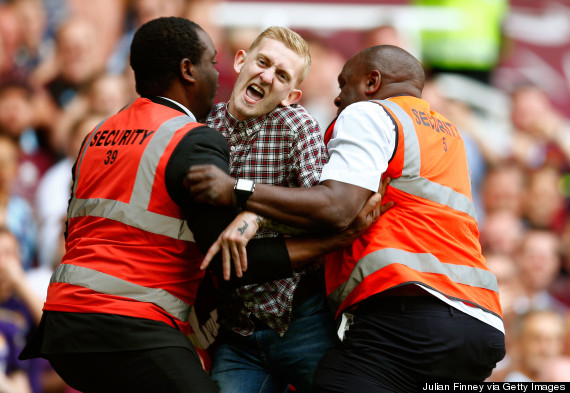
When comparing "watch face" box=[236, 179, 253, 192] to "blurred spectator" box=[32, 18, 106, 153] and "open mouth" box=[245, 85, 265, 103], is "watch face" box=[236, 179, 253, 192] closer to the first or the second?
"open mouth" box=[245, 85, 265, 103]

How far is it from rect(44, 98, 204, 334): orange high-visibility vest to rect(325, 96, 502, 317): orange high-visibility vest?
65 centimetres

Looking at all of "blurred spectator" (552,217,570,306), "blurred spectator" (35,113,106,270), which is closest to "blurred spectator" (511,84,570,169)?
"blurred spectator" (552,217,570,306)

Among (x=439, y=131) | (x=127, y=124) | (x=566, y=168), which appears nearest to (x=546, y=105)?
(x=566, y=168)

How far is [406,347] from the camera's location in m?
2.71

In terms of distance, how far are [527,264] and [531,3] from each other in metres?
3.47

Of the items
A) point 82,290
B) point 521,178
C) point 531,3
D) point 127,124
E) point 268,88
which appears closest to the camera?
point 82,290

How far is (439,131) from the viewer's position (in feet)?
9.69

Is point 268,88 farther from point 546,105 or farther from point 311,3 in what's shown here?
point 546,105

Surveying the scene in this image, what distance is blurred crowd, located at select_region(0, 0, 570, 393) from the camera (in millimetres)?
6773

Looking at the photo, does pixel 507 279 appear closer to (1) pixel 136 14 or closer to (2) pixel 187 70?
(1) pixel 136 14

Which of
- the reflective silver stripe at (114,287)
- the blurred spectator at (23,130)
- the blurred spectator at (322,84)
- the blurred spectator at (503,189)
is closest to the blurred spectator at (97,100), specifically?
the blurred spectator at (23,130)

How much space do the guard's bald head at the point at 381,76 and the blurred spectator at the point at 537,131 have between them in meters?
5.83

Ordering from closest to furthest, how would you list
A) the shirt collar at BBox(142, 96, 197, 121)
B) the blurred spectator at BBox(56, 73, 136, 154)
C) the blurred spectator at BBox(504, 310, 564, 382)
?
1. the shirt collar at BBox(142, 96, 197, 121)
2. the blurred spectator at BBox(504, 310, 564, 382)
3. the blurred spectator at BBox(56, 73, 136, 154)

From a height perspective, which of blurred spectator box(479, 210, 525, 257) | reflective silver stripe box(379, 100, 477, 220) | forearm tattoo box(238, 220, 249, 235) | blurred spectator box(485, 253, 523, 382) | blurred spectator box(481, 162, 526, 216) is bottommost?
blurred spectator box(485, 253, 523, 382)
